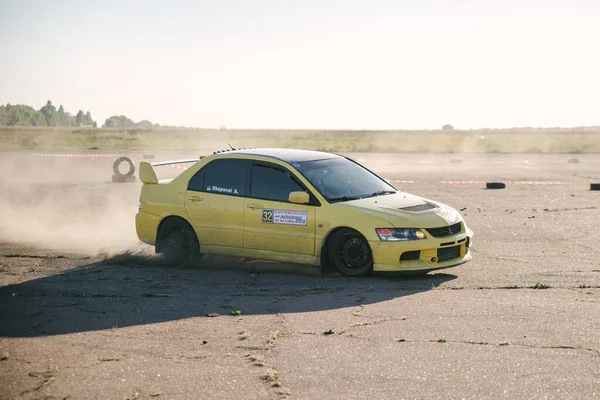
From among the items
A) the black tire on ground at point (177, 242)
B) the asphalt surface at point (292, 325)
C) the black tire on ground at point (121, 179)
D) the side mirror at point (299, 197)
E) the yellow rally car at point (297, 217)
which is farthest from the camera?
the black tire on ground at point (121, 179)

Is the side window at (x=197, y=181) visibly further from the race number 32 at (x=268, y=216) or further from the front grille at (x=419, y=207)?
the front grille at (x=419, y=207)

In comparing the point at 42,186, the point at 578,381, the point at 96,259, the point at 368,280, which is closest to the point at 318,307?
the point at 368,280

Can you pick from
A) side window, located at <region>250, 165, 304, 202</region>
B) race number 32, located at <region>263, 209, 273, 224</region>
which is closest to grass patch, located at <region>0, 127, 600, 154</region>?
side window, located at <region>250, 165, 304, 202</region>

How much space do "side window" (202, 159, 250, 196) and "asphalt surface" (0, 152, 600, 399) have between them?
3.29ft

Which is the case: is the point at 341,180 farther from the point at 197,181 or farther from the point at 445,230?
the point at 197,181

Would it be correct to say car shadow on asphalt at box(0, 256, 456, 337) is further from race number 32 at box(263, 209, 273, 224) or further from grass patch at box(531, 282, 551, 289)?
grass patch at box(531, 282, 551, 289)

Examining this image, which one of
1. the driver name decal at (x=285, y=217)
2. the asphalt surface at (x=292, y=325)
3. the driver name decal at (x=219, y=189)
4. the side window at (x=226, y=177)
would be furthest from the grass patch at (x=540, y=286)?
the driver name decal at (x=219, y=189)

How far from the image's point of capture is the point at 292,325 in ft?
26.0

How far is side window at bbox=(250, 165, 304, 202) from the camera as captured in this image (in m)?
10.8

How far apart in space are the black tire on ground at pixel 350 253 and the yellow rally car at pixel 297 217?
0.04 ft

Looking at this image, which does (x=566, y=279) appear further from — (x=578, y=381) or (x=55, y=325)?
(x=55, y=325)

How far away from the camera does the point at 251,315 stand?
8336 mm

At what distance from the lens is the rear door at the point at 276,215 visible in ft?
34.3

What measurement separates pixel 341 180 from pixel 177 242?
2315mm
